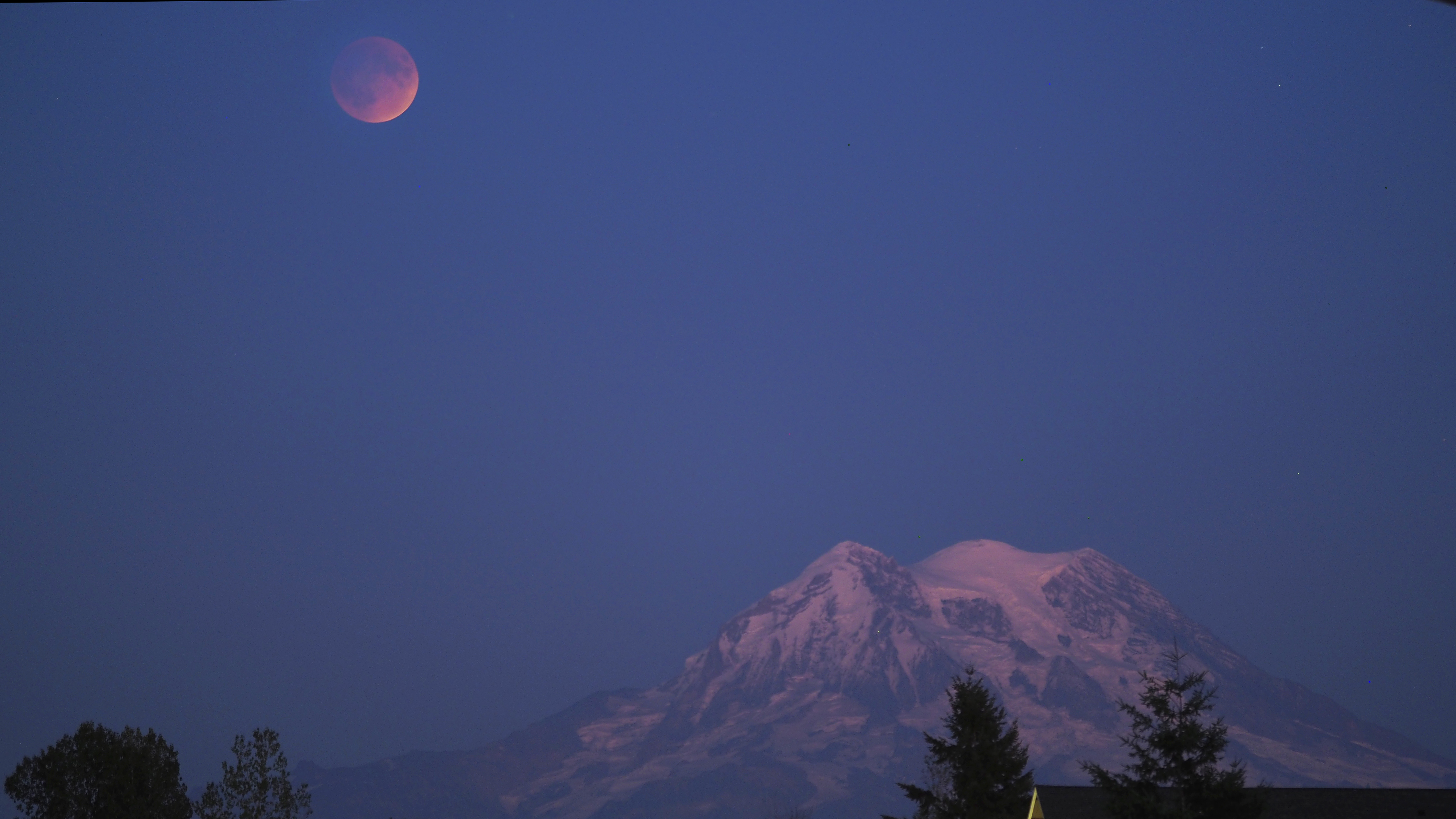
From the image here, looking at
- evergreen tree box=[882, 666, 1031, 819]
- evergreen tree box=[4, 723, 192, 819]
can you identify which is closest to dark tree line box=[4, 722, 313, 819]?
evergreen tree box=[4, 723, 192, 819]

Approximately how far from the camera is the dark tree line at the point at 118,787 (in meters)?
49.2

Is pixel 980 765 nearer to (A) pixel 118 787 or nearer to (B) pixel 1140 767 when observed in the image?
(B) pixel 1140 767

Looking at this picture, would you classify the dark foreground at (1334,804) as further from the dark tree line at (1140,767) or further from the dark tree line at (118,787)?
the dark tree line at (118,787)

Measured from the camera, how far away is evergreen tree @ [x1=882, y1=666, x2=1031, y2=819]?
32938 mm

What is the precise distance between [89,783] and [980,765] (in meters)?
42.3

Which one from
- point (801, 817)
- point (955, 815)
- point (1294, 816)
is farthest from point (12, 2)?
point (801, 817)

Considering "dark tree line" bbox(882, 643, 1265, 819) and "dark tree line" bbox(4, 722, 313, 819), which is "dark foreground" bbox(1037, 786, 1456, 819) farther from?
"dark tree line" bbox(4, 722, 313, 819)

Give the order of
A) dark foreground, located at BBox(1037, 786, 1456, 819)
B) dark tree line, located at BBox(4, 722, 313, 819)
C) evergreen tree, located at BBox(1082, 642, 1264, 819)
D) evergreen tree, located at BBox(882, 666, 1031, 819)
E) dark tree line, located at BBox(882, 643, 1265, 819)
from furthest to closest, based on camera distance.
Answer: dark tree line, located at BBox(4, 722, 313, 819), dark foreground, located at BBox(1037, 786, 1456, 819), evergreen tree, located at BBox(882, 666, 1031, 819), dark tree line, located at BBox(882, 643, 1265, 819), evergreen tree, located at BBox(1082, 642, 1264, 819)

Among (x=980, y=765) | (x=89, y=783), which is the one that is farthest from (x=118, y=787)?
(x=980, y=765)

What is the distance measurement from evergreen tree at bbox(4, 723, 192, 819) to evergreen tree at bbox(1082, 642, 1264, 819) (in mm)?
43797

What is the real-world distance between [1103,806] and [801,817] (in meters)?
60.0

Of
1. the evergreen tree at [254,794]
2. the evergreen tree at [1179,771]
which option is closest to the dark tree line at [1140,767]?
the evergreen tree at [1179,771]

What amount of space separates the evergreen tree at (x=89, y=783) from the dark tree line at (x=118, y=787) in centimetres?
3

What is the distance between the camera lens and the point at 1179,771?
29.3 meters
